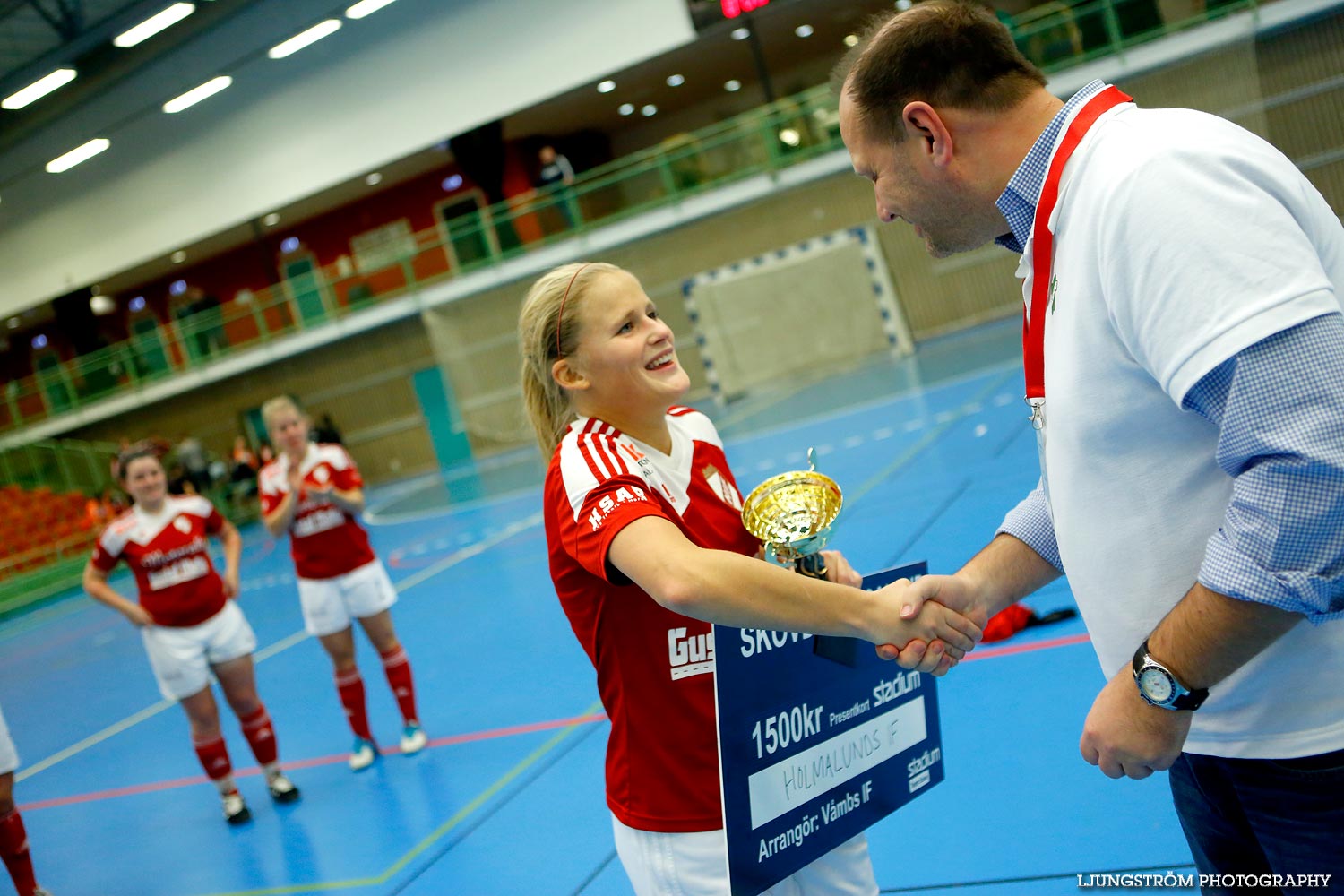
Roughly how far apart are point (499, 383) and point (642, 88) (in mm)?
8198

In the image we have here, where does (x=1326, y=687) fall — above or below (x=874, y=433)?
above

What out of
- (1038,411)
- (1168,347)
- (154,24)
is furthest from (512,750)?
(154,24)

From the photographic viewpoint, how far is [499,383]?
22.8m

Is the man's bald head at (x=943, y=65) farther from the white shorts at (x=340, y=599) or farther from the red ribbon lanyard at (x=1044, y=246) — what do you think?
the white shorts at (x=340, y=599)

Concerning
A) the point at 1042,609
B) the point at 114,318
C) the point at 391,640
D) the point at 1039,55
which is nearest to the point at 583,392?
the point at 1042,609

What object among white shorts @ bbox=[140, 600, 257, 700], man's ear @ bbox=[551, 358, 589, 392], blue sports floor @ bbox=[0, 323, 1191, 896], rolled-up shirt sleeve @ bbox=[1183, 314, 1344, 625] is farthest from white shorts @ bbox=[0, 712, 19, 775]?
rolled-up shirt sleeve @ bbox=[1183, 314, 1344, 625]

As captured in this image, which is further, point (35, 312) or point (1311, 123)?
point (35, 312)

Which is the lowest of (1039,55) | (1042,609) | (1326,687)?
(1042,609)

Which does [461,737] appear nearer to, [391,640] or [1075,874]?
[391,640]

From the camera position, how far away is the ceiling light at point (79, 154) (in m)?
24.0

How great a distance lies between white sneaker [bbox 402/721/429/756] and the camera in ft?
19.5

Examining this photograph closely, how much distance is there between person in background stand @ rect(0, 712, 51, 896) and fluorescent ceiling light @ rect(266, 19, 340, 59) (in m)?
19.2

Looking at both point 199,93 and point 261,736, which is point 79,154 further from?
point 261,736

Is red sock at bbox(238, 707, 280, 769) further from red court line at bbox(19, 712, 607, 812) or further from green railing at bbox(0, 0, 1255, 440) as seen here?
green railing at bbox(0, 0, 1255, 440)
